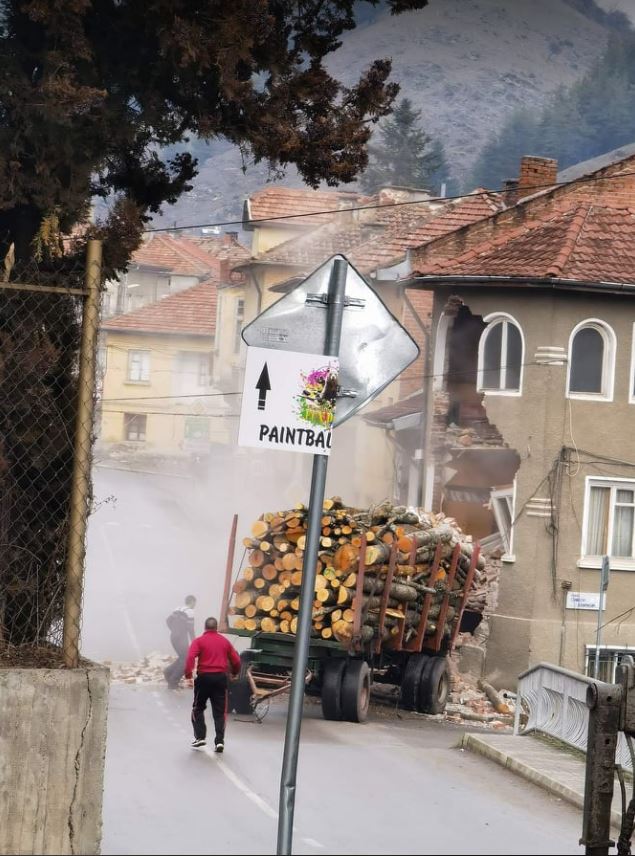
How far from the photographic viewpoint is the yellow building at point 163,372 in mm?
73188

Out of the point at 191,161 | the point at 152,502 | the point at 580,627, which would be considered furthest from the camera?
the point at 152,502

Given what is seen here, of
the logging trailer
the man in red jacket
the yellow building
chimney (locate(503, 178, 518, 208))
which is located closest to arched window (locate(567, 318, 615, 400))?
the logging trailer

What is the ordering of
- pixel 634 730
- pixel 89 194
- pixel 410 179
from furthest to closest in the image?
pixel 410 179 < pixel 89 194 < pixel 634 730

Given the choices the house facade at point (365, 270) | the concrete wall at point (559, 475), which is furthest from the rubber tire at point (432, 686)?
the house facade at point (365, 270)

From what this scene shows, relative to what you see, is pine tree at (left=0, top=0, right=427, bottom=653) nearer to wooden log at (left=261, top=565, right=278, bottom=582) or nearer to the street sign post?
the street sign post

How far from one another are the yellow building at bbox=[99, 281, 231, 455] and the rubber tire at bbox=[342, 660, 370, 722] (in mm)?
51217

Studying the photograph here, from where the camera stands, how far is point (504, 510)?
3125 cm

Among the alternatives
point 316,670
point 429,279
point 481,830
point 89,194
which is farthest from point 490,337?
point 89,194

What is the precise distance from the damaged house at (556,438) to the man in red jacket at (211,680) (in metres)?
13.0

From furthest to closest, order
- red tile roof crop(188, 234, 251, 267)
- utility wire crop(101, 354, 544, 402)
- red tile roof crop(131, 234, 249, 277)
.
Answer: red tile roof crop(188, 234, 251, 267), red tile roof crop(131, 234, 249, 277), utility wire crop(101, 354, 544, 402)

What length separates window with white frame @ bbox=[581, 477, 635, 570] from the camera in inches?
1194

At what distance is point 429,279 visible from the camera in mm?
31641

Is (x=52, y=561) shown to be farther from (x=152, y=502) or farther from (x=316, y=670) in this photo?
(x=152, y=502)

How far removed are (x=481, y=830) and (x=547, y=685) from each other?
19.8ft
